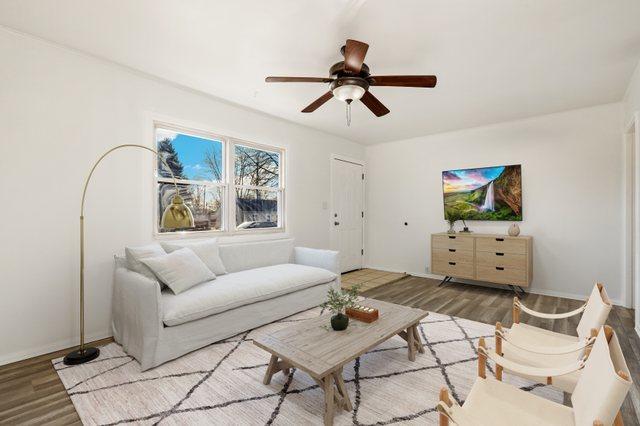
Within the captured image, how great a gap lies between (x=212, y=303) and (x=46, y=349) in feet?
4.69

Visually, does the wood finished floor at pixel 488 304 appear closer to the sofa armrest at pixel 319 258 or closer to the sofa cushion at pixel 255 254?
the sofa armrest at pixel 319 258

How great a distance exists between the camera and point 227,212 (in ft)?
13.0

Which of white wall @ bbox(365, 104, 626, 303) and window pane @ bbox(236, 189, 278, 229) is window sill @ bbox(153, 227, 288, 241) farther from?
white wall @ bbox(365, 104, 626, 303)

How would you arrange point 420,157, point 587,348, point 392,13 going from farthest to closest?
point 420,157 < point 392,13 < point 587,348

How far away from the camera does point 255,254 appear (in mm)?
3863

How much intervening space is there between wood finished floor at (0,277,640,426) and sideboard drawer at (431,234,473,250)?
64 centimetres

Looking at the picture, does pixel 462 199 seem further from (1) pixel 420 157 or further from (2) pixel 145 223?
(2) pixel 145 223

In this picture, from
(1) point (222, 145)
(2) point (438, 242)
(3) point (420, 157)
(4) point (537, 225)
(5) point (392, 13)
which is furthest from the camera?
(3) point (420, 157)

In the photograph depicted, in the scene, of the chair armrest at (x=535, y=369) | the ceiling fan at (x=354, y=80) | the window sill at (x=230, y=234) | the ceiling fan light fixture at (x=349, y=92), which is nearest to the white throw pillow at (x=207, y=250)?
the window sill at (x=230, y=234)

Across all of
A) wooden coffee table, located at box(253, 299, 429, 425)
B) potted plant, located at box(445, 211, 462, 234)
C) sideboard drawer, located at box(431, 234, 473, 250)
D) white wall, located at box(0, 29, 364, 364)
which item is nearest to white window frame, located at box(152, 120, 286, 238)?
white wall, located at box(0, 29, 364, 364)

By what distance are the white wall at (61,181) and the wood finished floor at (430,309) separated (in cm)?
35

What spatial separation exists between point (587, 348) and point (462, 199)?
12.7 feet

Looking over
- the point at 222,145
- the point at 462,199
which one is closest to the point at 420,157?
the point at 462,199

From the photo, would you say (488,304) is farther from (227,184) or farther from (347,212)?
(227,184)
